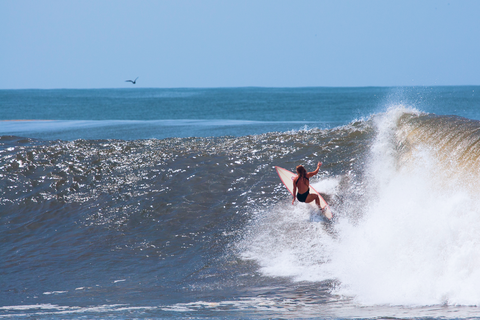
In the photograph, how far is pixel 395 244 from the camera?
27.4ft

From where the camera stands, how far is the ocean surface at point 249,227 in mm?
6980

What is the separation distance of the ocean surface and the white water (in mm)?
33

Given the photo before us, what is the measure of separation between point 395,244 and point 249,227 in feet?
11.6

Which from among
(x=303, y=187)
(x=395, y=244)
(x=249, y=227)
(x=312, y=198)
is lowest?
(x=249, y=227)

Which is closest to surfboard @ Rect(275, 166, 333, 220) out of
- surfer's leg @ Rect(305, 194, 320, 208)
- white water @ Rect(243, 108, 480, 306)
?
surfer's leg @ Rect(305, 194, 320, 208)

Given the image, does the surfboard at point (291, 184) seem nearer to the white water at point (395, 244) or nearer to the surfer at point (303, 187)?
the surfer at point (303, 187)

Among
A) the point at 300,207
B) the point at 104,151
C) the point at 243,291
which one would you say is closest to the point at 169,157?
the point at 104,151

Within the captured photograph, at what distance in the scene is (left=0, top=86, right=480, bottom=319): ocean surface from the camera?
6.98 m

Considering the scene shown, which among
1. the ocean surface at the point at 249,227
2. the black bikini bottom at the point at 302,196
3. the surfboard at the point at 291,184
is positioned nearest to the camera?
the ocean surface at the point at 249,227

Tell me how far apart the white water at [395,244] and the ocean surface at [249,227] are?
0.03 m

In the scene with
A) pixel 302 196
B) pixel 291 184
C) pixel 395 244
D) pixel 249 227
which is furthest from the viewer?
pixel 291 184

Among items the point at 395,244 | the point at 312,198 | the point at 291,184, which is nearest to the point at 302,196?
the point at 312,198

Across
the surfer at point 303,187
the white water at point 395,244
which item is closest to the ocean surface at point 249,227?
A: the white water at point 395,244

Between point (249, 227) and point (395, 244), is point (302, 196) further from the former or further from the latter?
point (395, 244)
